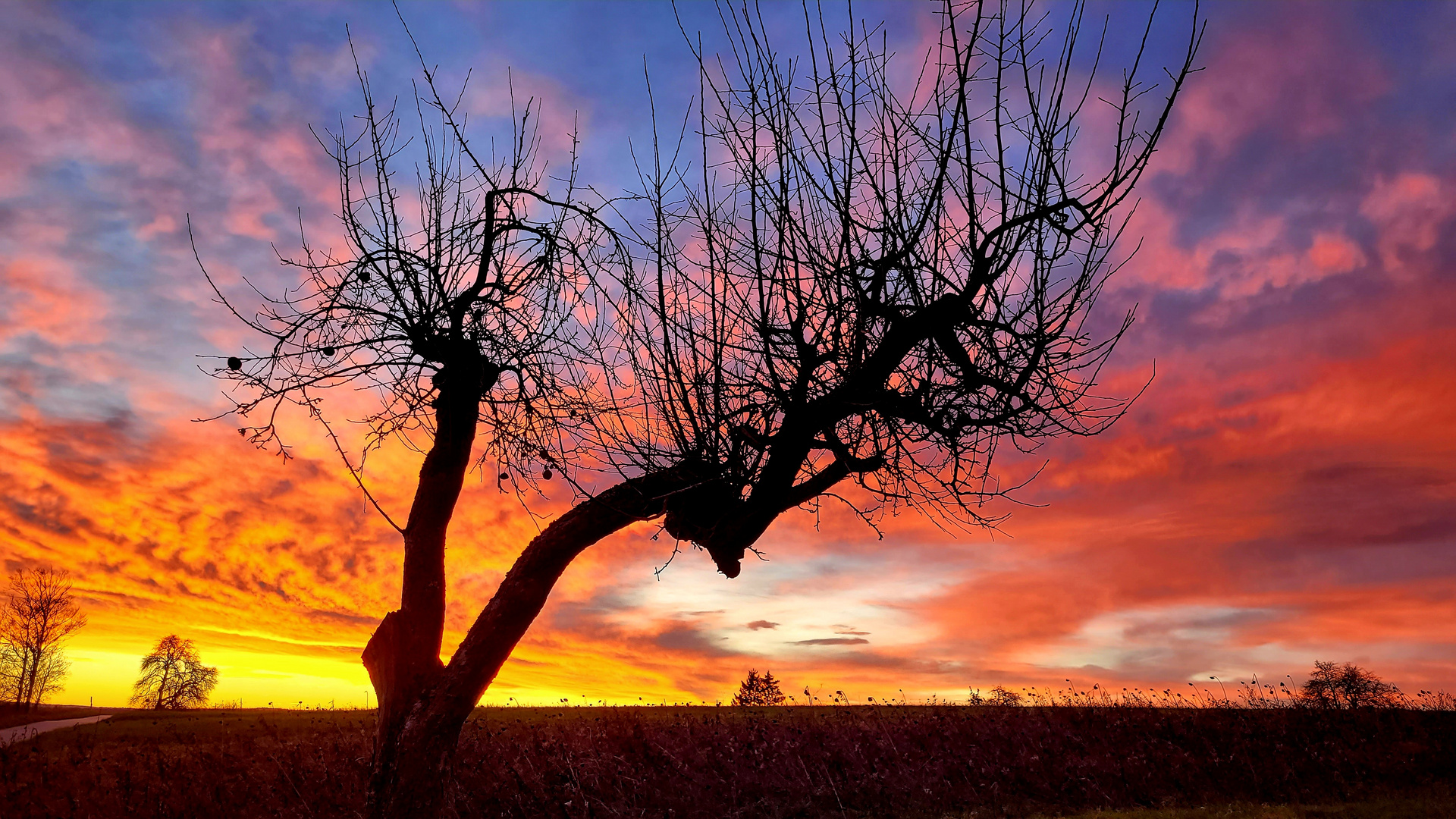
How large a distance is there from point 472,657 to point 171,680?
202 ft

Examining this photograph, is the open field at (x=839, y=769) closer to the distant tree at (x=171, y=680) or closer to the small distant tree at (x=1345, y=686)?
→ the small distant tree at (x=1345, y=686)

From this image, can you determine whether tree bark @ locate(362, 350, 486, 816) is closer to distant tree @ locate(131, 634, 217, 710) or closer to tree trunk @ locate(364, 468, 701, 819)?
tree trunk @ locate(364, 468, 701, 819)

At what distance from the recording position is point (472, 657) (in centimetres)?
765

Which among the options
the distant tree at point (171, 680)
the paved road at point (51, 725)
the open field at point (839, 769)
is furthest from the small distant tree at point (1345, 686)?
the distant tree at point (171, 680)

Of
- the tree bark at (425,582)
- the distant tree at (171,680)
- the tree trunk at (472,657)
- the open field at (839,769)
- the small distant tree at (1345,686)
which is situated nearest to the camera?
the tree trunk at (472,657)

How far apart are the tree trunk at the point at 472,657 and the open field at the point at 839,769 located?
4701 mm

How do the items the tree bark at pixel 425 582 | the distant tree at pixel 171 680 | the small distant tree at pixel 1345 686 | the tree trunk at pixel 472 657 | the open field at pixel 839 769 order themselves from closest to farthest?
the tree trunk at pixel 472 657 → the tree bark at pixel 425 582 → the open field at pixel 839 769 → the small distant tree at pixel 1345 686 → the distant tree at pixel 171 680

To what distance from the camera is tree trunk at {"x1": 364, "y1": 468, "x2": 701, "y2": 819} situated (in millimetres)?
7312

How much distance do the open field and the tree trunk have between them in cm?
470

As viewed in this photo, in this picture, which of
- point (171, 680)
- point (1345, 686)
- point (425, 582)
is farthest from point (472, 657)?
point (171, 680)

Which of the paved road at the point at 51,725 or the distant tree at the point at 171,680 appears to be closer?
the paved road at the point at 51,725

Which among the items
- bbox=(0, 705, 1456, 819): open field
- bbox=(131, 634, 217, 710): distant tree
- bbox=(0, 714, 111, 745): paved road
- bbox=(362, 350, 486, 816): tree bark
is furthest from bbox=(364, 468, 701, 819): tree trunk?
bbox=(131, 634, 217, 710): distant tree

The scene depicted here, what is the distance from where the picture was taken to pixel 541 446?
861 centimetres

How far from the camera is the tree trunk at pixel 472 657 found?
731cm
